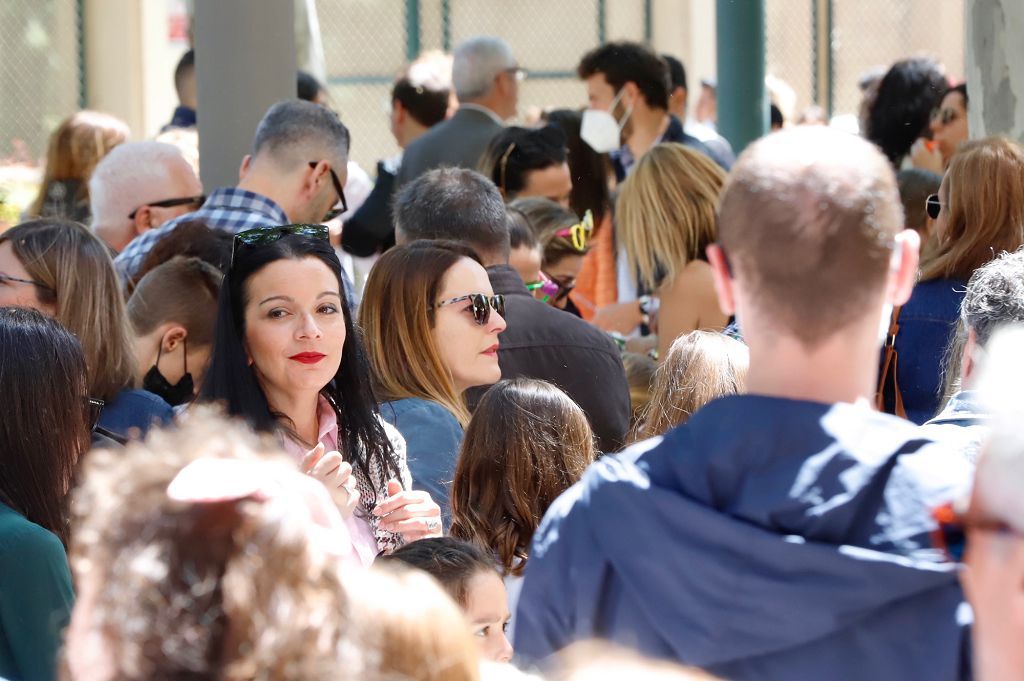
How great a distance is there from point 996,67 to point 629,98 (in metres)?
2.41

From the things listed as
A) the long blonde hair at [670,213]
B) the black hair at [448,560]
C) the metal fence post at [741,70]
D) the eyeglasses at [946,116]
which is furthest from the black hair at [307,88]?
the black hair at [448,560]

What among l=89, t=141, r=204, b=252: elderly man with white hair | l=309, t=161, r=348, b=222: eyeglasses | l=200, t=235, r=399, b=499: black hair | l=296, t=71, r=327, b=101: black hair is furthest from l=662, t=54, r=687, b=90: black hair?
l=200, t=235, r=399, b=499: black hair

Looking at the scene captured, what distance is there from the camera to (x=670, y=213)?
5.47m

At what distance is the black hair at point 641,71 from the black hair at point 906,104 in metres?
1.17

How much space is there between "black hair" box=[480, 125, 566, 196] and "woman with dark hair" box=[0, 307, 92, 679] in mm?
3800

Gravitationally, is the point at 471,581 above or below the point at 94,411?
below

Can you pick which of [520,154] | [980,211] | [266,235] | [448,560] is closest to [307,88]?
[520,154]

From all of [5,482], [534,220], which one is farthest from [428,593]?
[534,220]

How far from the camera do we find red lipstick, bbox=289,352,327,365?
331 cm

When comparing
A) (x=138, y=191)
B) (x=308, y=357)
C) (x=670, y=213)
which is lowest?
(x=308, y=357)

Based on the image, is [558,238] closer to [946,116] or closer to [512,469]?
[946,116]

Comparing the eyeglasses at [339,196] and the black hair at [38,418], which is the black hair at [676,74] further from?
the black hair at [38,418]

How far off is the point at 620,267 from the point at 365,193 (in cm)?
154

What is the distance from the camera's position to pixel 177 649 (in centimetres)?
144
